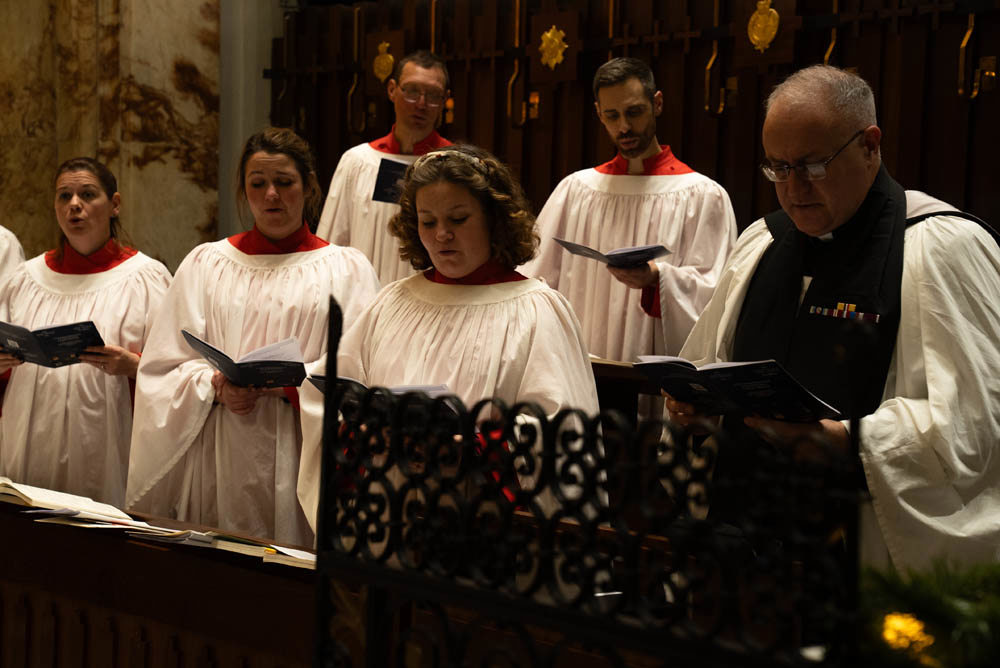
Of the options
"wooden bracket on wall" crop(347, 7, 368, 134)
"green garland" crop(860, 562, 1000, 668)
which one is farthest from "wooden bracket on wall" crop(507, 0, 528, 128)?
"green garland" crop(860, 562, 1000, 668)

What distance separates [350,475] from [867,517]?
4.71ft

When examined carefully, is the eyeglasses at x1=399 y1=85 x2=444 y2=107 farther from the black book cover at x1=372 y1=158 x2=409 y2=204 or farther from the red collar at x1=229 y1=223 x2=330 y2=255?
the red collar at x1=229 y1=223 x2=330 y2=255

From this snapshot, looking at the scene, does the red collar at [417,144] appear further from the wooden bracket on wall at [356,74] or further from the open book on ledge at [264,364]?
the open book on ledge at [264,364]

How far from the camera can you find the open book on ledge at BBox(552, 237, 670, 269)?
4.11 metres

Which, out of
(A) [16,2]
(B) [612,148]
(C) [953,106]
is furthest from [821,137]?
(A) [16,2]

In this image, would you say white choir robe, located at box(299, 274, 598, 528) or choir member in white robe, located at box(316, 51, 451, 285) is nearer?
white choir robe, located at box(299, 274, 598, 528)

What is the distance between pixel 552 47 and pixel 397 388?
417cm

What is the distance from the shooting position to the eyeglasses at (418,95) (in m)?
5.77

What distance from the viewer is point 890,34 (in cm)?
539

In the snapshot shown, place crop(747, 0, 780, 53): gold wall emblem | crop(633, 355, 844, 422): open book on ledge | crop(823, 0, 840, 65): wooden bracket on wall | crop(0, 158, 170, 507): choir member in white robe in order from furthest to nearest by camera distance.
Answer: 1. crop(747, 0, 780, 53): gold wall emblem
2. crop(823, 0, 840, 65): wooden bracket on wall
3. crop(0, 158, 170, 507): choir member in white robe
4. crop(633, 355, 844, 422): open book on ledge

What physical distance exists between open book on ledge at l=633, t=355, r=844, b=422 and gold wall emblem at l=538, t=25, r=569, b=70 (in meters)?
4.03

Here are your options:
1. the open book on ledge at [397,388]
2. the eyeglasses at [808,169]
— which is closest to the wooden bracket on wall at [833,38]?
the eyeglasses at [808,169]

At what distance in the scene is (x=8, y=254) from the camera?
5.69 meters

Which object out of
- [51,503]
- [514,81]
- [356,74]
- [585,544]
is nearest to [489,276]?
[51,503]
